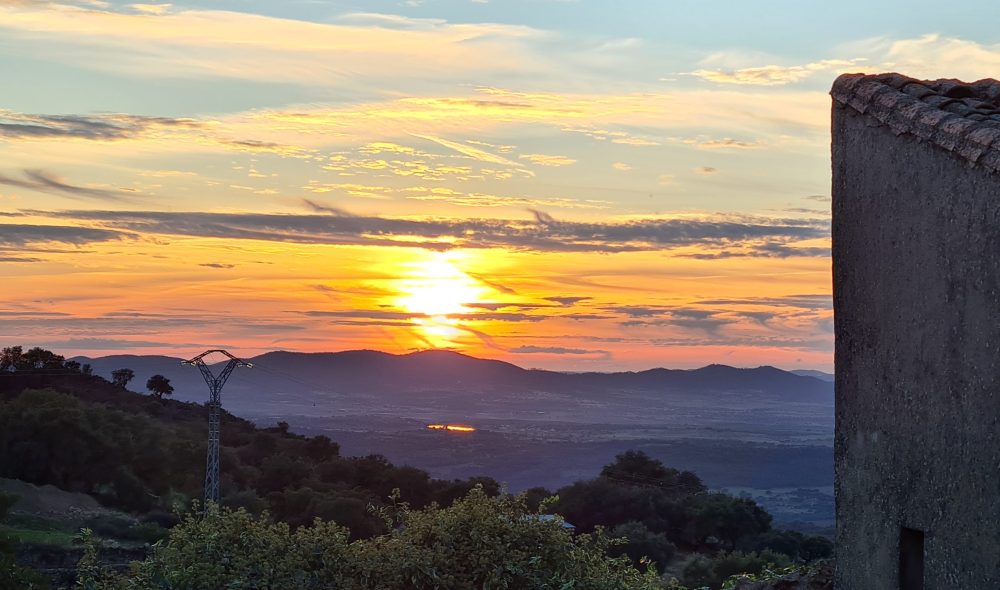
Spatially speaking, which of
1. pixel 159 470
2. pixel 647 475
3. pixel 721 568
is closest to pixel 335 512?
pixel 159 470

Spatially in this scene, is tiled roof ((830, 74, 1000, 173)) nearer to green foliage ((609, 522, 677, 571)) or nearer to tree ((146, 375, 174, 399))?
green foliage ((609, 522, 677, 571))

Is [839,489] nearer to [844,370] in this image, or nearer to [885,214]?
[844,370]

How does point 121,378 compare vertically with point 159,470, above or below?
above

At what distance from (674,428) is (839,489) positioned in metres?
191

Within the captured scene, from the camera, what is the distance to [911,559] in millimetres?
7688

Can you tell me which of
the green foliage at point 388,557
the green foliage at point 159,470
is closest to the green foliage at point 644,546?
the green foliage at point 159,470

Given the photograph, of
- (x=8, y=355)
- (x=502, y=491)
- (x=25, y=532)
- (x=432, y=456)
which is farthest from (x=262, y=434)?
(x=502, y=491)

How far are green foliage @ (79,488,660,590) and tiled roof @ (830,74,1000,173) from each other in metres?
5.35

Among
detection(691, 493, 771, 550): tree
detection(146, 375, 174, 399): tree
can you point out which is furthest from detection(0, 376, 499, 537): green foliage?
detection(146, 375, 174, 399): tree

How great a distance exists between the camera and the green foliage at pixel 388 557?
34.7 feet

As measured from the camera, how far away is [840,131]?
28.6ft

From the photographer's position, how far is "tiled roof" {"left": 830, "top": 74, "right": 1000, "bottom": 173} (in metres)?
6.89

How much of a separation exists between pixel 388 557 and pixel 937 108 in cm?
642

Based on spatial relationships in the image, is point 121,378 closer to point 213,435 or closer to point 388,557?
point 213,435
